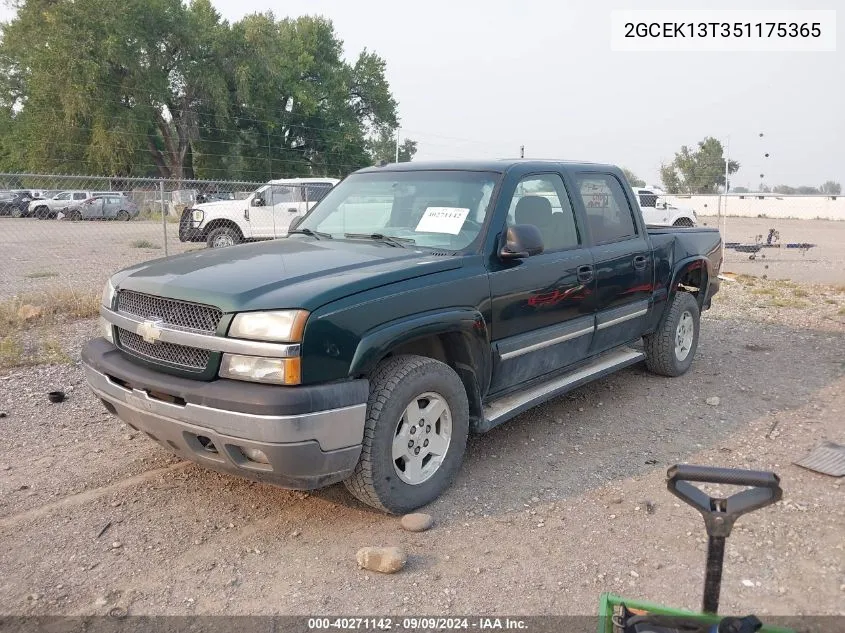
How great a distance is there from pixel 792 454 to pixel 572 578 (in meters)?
2.27

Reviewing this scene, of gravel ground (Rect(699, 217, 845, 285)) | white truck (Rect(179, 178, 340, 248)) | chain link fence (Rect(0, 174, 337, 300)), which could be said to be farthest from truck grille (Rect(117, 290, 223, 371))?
gravel ground (Rect(699, 217, 845, 285))

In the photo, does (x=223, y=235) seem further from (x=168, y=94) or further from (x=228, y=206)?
(x=168, y=94)

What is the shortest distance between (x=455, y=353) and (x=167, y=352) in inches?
59.0

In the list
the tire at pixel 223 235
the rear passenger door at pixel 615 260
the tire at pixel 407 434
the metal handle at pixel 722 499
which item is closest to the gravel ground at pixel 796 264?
the rear passenger door at pixel 615 260

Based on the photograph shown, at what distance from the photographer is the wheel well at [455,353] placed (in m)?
3.86

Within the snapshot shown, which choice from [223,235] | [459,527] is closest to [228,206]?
[223,235]

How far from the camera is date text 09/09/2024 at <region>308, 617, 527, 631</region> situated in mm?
2795

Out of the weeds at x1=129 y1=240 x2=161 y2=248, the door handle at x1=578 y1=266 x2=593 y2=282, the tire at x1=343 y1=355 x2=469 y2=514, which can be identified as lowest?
the tire at x1=343 y1=355 x2=469 y2=514

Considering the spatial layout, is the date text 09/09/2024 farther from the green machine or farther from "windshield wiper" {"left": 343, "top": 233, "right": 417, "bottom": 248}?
"windshield wiper" {"left": 343, "top": 233, "right": 417, "bottom": 248}

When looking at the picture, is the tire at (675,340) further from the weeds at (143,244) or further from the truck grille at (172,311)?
the weeds at (143,244)

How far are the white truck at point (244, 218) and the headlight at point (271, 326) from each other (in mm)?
12159

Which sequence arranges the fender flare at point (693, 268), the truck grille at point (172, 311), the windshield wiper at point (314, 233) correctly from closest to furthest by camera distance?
the truck grille at point (172, 311) → the windshield wiper at point (314, 233) → the fender flare at point (693, 268)

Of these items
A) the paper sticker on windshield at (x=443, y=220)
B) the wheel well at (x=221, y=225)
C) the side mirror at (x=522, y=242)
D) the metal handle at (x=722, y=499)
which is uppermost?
the wheel well at (x=221, y=225)

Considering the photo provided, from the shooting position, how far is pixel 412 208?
4469 millimetres
